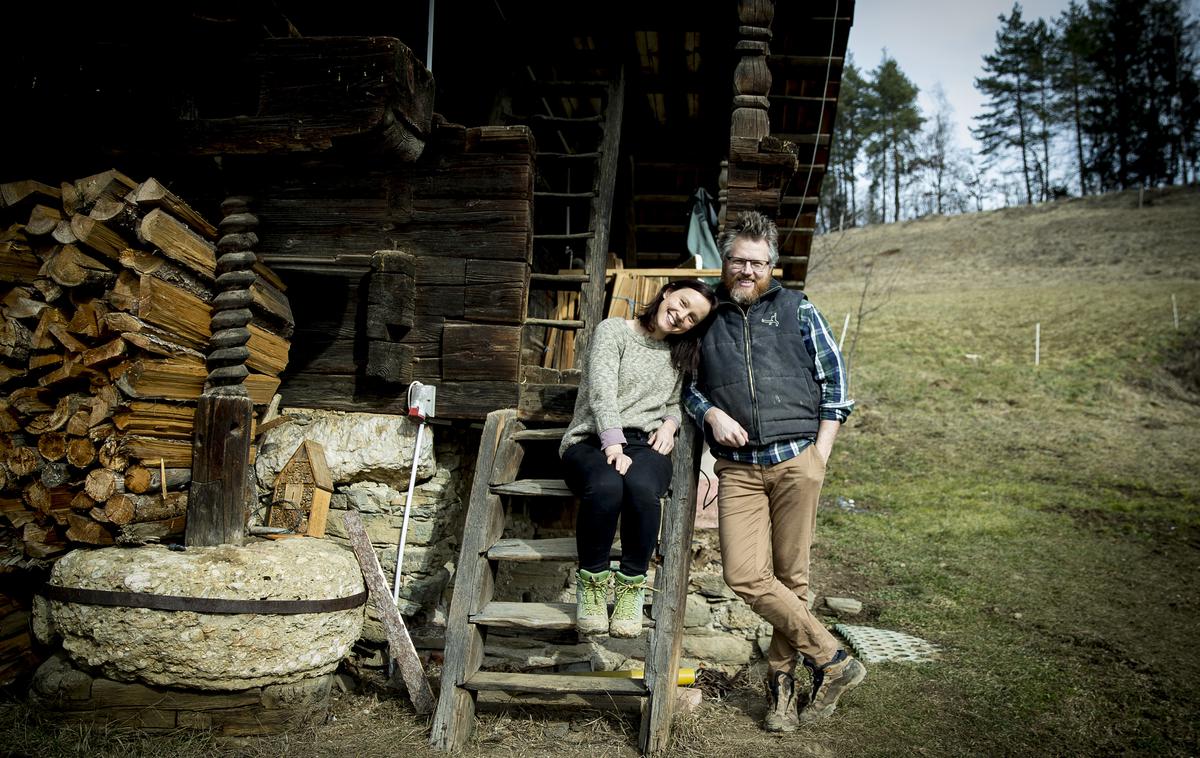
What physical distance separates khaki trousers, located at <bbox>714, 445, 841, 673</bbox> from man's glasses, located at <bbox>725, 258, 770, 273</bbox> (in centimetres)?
89

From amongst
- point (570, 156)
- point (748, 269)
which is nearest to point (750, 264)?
point (748, 269)

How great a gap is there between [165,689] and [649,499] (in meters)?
2.34

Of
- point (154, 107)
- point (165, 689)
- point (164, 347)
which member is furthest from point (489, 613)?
point (154, 107)

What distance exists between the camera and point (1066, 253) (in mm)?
29594

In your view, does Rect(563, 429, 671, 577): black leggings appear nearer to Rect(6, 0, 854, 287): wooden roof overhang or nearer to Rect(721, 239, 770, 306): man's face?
Rect(721, 239, 770, 306): man's face

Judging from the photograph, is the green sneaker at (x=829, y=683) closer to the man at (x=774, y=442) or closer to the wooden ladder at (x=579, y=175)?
the man at (x=774, y=442)

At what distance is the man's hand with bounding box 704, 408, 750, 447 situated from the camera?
3416 millimetres

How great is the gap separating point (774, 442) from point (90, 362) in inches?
128

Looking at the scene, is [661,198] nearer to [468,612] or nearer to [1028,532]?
[1028,532]

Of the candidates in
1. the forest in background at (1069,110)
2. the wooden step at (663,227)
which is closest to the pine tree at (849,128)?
the forest in background at (1069,110)

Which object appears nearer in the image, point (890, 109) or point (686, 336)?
point (686, 336)

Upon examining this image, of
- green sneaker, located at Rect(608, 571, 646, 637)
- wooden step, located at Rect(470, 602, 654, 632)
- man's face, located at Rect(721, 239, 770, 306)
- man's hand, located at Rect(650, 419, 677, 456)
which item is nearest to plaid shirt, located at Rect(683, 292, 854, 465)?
man's hand, located at Rect(650, 419, 677, 456)

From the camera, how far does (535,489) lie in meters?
3.72

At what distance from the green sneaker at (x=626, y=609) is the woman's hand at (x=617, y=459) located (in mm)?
464
